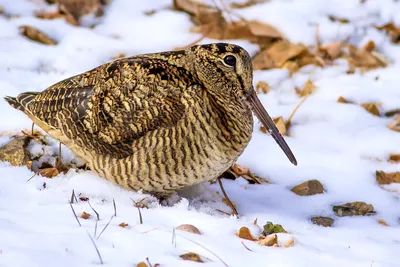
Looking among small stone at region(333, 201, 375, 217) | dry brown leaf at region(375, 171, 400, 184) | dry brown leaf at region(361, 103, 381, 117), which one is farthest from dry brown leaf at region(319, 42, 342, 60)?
small stone at region(333, 201, 375, 217)

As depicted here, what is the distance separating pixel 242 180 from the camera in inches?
188

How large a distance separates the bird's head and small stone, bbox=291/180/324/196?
2.59 feet

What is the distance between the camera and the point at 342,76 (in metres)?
6.53

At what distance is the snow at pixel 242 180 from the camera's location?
10.5 ft

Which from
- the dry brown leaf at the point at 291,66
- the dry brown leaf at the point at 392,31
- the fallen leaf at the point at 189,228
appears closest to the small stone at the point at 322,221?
the fallen leaf at the point at 189,228

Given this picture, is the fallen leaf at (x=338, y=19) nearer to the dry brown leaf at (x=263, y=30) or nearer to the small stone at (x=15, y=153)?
the dry brown leaf at (x=263, y=30)

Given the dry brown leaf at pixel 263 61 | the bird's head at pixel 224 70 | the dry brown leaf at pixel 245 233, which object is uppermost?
the bird's head at pixel 224 70

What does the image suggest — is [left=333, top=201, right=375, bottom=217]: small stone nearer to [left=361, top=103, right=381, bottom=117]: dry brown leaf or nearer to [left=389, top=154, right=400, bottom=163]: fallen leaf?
[left=389, top=154, right=400, bottom=163]: fallen leaf

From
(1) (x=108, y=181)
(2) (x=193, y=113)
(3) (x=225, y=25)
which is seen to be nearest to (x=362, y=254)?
(2) (x=193, y=113)

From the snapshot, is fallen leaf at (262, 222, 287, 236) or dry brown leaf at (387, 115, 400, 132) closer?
fallen leaf at (262, 222, 287, 236)

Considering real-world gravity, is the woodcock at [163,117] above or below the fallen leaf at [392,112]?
above

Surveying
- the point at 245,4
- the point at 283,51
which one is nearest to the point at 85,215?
the point at 283,51

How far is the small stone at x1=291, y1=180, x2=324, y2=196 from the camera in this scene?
15.3 feet

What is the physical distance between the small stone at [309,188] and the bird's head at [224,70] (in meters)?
0.79
